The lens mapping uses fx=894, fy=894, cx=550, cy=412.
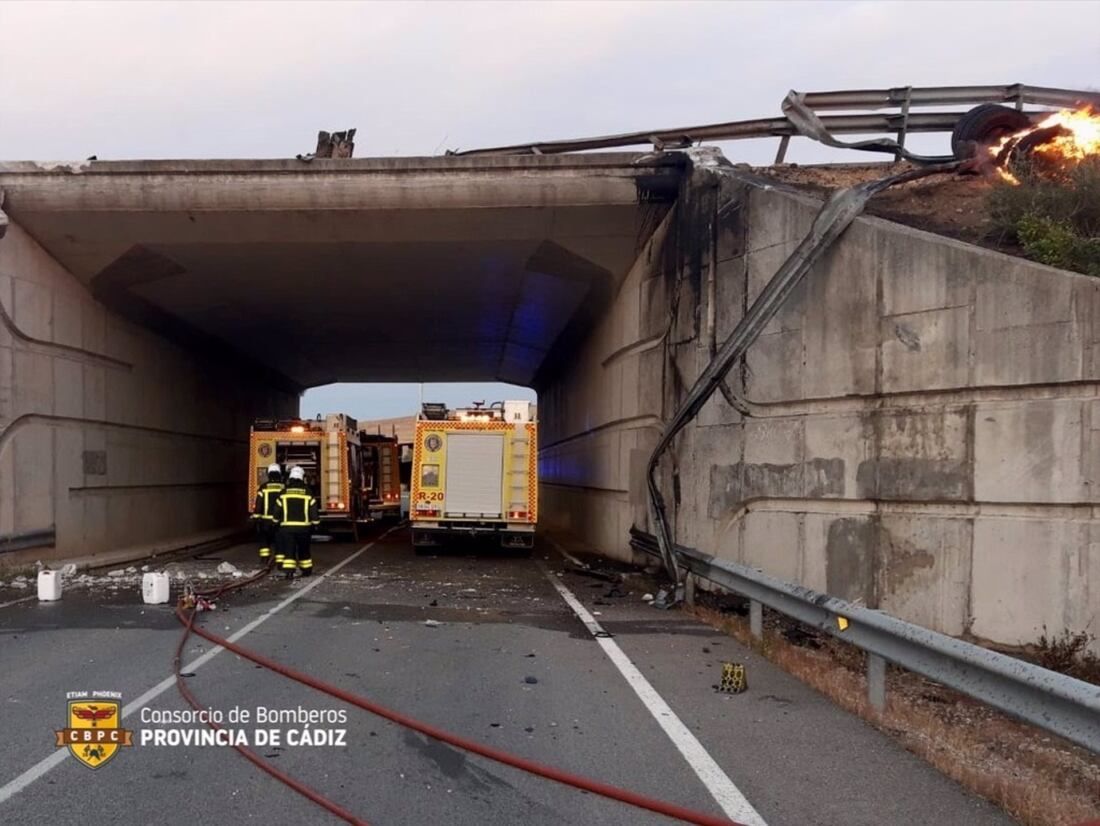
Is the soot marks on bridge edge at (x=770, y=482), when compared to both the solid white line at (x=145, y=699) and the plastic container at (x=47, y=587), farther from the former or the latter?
the plastic container at (x=47, y=587)

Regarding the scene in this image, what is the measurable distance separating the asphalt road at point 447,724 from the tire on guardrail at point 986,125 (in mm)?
8732

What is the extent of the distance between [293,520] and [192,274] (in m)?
7.31

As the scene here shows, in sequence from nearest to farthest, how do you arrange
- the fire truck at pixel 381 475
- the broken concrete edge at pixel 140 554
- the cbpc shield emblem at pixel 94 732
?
the cbpc shield emblem at pixel 94 732
the broken concrete edge at pixel 140 554
the fire truck at pixel 381 475

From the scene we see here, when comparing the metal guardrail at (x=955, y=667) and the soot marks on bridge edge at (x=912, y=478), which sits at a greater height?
the soot marks on bridge edge at (x=912, y=478)

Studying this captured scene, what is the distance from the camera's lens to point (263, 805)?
14.8 ft

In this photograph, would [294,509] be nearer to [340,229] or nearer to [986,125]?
[340,229]

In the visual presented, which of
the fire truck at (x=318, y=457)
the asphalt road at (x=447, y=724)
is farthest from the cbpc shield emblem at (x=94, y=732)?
the fire truck at (x=318, y=457)

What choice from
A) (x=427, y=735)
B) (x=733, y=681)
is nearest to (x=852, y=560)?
(x=733, y=681)

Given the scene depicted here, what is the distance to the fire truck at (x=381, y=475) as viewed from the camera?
25775mm

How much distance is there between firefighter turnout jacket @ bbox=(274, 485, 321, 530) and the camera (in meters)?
13.9

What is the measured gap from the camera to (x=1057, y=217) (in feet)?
33.8

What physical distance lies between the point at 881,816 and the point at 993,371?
5638mm

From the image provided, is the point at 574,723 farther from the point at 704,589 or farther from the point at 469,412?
the point at 469,412

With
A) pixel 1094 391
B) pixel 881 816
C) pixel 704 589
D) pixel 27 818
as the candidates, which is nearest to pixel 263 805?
pixel 27 818
